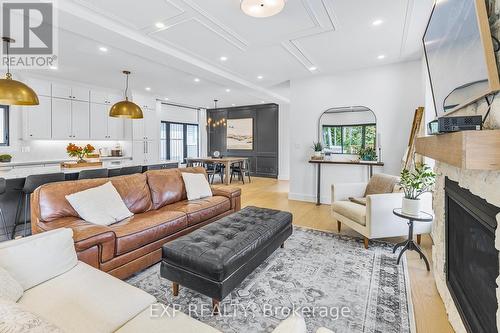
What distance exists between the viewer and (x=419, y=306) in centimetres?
193

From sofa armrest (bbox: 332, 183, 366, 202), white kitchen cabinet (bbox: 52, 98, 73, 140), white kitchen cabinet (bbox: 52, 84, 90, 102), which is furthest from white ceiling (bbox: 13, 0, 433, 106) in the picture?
sofa armrest (bbox: 332, 183, 366, 202)

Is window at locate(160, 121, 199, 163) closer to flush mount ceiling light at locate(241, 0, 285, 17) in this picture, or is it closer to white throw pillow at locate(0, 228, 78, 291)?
flush mount ceiling light at locate(241, 0, 285, 17)

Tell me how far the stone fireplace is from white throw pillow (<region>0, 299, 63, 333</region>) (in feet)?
5.58

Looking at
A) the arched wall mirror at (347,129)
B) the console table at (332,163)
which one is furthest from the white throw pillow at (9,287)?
A: the arched wall mirror at (347,129)

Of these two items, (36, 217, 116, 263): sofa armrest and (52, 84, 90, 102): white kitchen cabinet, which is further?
(52, 84, 90, 102): white kitchen cabinet

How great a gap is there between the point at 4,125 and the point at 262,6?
5646 millimetres

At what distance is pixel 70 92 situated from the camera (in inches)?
225

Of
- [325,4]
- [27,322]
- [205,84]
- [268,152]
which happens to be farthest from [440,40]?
[268,152]

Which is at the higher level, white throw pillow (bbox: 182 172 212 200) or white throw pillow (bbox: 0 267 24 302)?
white throw pillow (bbox: 182 172 212 200)

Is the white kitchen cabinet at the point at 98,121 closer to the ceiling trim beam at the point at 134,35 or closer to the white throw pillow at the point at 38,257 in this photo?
the ceiling trim beam at the point at 134,35

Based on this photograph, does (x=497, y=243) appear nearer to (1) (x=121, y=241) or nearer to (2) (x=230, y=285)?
(2) (x=230, y=285)

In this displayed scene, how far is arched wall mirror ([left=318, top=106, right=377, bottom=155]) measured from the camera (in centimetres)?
479

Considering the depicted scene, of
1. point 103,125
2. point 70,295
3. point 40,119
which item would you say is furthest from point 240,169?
point 70,295

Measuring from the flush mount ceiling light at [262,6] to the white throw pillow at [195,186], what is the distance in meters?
2.22
